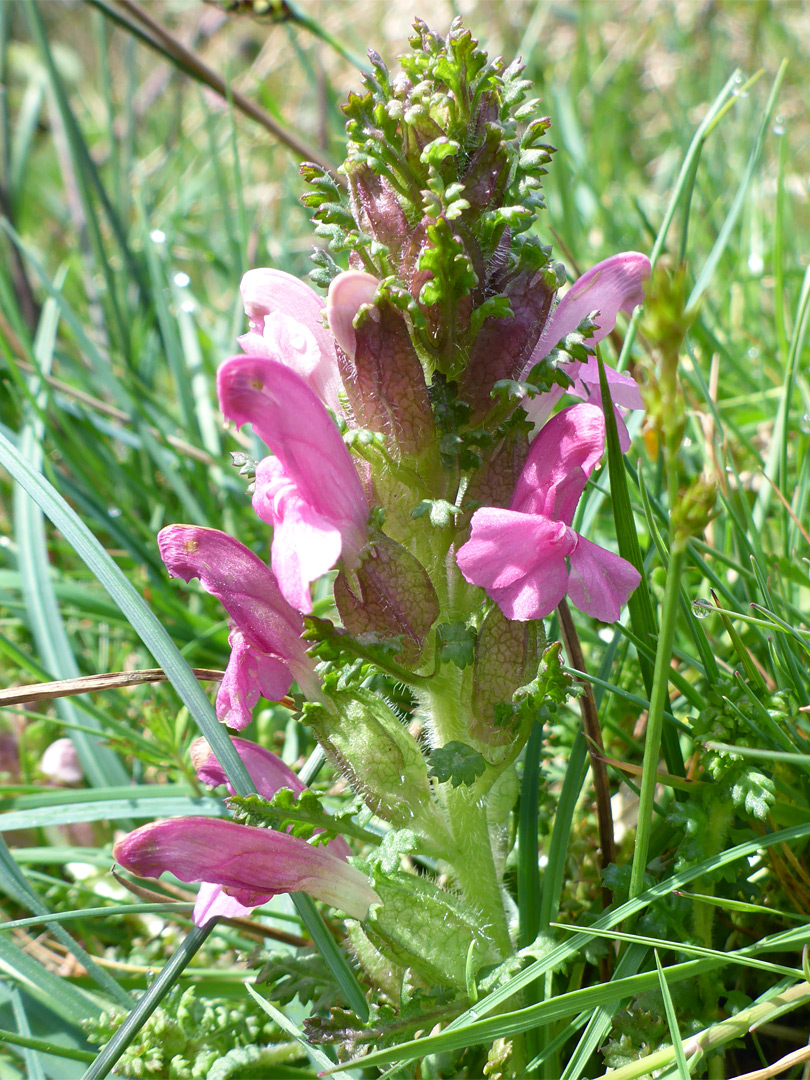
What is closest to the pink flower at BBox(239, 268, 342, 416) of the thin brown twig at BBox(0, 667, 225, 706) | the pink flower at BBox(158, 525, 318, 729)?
the pink flower at BBox(158, 525, 318, 729)

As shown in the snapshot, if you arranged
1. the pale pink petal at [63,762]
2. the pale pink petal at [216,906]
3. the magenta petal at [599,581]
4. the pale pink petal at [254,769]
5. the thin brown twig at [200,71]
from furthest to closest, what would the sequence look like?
1. the thin brown twig at [200,71]
2. the pale pink petal at [63,762]
3. the pale pink petal at [254,769]
4. the pale pink petal at [216,906]
5. the magenta petal at [599,581]

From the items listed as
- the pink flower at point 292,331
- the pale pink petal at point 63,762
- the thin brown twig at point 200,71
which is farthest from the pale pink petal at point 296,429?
the thin brown twig at point 200,71

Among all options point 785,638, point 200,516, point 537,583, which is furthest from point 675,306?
point 200,516

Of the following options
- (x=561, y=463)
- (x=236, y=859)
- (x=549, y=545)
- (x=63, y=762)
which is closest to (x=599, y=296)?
(x=561, y=463)

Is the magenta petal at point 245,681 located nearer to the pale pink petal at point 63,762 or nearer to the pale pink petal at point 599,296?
the pale pink petal at point 599,296

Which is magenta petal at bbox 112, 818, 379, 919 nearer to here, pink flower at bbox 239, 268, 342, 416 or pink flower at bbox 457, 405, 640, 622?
pink flower at bbox 457, 405, 640, 622

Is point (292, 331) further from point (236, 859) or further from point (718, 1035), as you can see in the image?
point (718, 1035)
